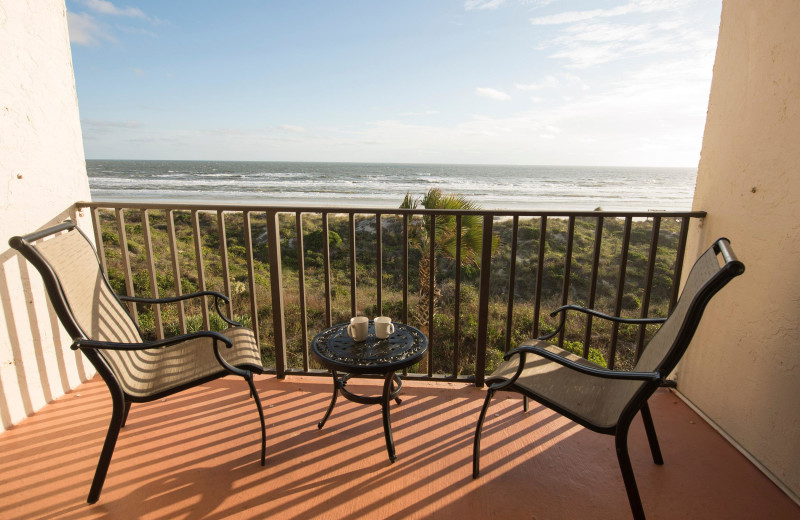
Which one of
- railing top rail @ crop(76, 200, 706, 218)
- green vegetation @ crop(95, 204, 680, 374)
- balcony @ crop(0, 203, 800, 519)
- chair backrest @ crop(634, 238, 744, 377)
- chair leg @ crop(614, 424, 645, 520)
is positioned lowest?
green vegetation @ crop(95, 204, 680, 374)

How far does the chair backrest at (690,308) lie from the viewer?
1062 millimetres

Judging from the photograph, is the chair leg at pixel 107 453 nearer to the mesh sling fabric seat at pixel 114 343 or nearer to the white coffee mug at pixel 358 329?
the mesh sling fabric seat at pixel 114 343

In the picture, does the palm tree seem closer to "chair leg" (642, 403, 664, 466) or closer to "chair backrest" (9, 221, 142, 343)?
"chair leg" (642, 403, 664, 466)

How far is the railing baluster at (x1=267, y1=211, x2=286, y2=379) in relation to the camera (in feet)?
7.14

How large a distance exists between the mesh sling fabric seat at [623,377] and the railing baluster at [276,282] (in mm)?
1333

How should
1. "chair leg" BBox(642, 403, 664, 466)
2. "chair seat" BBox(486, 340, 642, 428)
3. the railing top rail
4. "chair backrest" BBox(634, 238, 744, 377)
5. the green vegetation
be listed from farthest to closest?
the green vegetation < the railing top rail < "chair leg" BBox(642, 403, 664, 466) < "chair seat" BBox(486, 340, 642, 428) < "chair backrest" BBox(634, 238, 744, 377)

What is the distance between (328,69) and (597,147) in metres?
22.5

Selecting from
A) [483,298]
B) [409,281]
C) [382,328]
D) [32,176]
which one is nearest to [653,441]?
[483,298]

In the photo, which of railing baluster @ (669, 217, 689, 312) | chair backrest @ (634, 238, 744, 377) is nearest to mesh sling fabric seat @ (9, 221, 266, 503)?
chair backrest @ (634, 238, 744, 377)

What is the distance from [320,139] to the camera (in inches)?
1256

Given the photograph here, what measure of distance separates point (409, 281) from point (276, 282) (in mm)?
10443

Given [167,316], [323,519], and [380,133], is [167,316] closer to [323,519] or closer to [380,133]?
[323,519]

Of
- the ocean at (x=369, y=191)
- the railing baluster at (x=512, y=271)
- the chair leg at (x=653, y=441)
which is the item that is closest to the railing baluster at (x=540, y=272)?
the railing baluster at (x=512, y=271)

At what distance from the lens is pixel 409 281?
1260 cm
